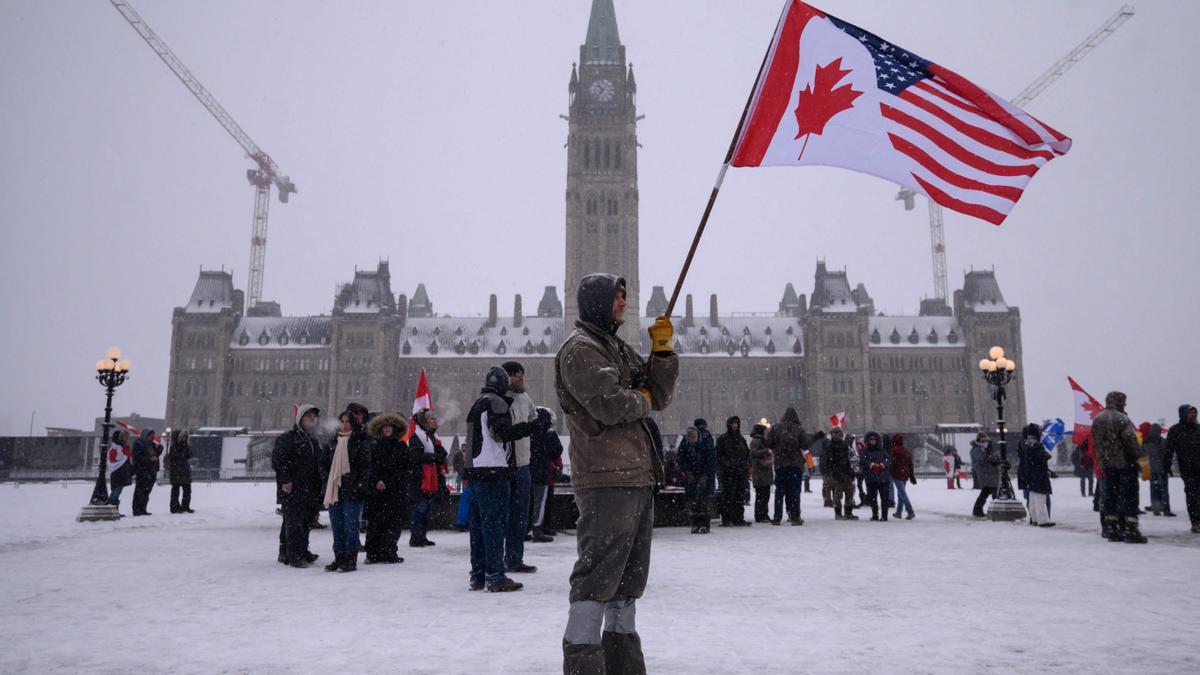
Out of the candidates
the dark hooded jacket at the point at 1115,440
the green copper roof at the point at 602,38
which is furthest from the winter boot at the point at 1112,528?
the green copper roof at the point at 602,38

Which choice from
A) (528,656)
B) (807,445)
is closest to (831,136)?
(528,656)

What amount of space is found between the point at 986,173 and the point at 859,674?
4071 mm

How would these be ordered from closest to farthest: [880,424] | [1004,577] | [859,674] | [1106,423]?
[859,674] < [1004,577] < [1106,423] < [880,424]

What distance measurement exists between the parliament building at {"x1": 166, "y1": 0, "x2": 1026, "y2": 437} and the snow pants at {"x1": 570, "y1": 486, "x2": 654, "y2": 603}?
79099 mm

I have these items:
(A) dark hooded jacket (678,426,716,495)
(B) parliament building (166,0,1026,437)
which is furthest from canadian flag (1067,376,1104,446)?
(B) parliament building (166,0,1026,437)

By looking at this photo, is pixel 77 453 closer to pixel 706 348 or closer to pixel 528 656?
pixel 528 656

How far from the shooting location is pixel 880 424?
85250mm

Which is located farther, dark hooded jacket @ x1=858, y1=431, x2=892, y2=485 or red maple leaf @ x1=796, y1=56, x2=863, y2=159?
dark hooded jacket @ x1=858, y1=431, x2=892, y2=485

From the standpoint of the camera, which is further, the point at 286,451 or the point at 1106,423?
the point at 1106,423

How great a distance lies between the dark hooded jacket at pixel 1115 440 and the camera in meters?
10.3

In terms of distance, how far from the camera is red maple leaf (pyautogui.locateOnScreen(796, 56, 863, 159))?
6.06 m

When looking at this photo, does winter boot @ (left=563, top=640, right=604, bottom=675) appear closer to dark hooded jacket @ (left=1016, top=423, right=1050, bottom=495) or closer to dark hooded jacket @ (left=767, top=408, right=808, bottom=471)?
dark hooded jacket @ (left=767, top=408, right=808, bottom=471)

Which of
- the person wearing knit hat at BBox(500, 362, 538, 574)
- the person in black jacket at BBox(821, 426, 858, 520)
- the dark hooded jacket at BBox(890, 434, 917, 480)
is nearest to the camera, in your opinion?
the person wearing knit hat at BBox(500, 362, 538, 574)

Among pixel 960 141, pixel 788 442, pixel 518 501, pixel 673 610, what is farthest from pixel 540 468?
pixel 960 141
